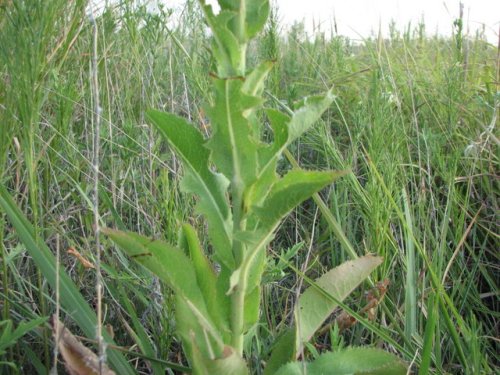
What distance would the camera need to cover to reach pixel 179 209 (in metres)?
1.54

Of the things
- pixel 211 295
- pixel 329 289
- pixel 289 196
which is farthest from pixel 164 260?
pixel 329 289

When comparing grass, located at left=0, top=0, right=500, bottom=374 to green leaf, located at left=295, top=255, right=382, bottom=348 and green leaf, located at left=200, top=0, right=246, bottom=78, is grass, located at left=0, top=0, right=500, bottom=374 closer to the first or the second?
green leaf, located at left=295, top=255, right=382, bottom=348

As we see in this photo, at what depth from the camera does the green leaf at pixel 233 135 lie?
2.88 ft

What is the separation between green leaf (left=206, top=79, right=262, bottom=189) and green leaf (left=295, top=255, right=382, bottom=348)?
31 cm

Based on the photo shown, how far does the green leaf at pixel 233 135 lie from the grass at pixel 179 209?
333 millimetres

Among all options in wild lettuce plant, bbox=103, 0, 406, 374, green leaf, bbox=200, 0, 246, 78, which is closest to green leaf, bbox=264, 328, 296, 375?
wild lettuce plant, bbox=103, 0, 406, 374

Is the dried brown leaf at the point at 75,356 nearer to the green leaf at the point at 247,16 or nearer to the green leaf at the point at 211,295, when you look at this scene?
the green leaf at the point at 211,295

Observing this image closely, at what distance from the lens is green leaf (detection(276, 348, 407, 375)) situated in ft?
3.43

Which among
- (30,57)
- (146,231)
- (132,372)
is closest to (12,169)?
(146,231)

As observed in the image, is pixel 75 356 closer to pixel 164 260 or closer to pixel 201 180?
pixel 164 260

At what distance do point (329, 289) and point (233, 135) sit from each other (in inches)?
16.1

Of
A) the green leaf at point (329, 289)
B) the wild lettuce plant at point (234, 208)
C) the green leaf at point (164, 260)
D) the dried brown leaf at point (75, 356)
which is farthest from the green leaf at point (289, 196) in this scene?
the dried brown leaf at point (75, 356)

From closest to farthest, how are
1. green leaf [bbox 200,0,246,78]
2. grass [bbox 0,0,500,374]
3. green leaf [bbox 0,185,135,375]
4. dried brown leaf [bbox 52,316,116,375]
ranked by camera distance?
1. green leaf [bbox 200,0,246,78]
2. dried brown leaf [bbox 52,316,116,375]
3. green leaf [bbox 0,185,135,375]
4. grass [bbox 0,0,500,374]

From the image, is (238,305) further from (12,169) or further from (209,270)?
(12,169)
